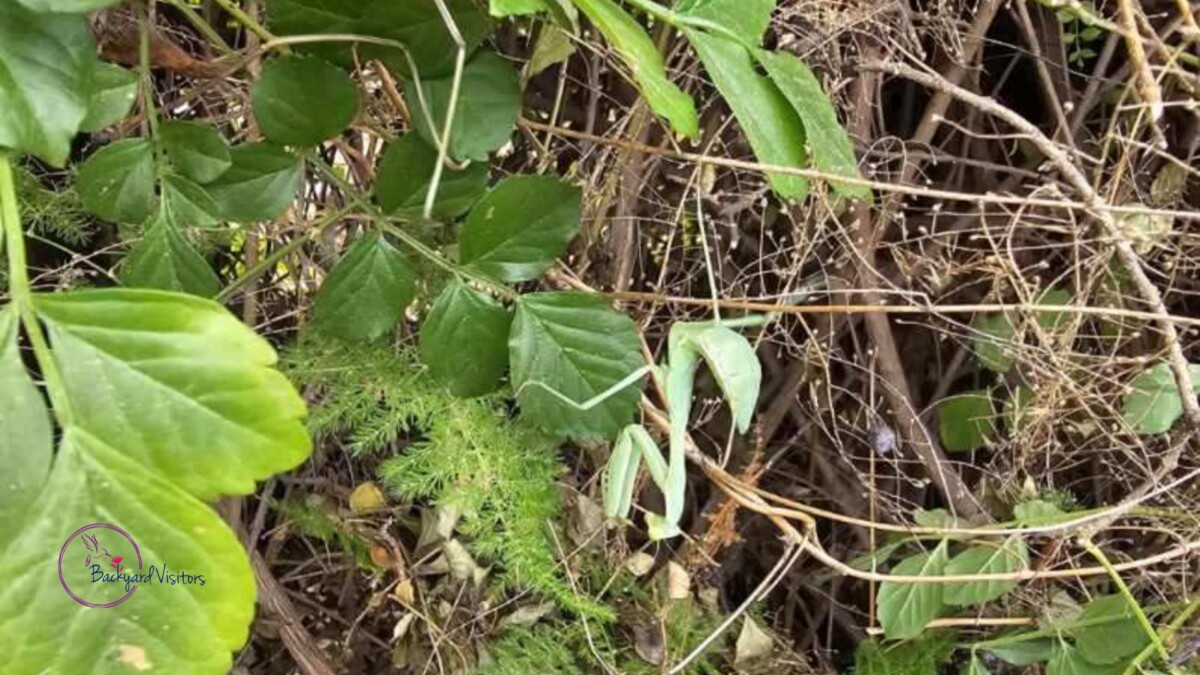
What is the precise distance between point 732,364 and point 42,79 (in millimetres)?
318

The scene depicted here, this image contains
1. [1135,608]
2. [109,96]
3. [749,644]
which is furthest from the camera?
[749,644]

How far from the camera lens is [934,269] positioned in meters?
0.73

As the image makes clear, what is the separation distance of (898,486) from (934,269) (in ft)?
0.55

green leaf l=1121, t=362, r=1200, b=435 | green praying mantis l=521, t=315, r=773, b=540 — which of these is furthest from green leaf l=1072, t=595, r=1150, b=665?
green praying mantis l=521, t=315, r=773, b=540

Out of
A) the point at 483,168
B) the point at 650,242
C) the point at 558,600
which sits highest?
the point at 483,168

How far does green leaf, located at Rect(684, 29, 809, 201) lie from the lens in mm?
479

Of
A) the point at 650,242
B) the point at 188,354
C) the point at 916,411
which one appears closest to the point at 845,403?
the point at 916,411

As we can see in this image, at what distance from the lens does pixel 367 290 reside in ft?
1.86

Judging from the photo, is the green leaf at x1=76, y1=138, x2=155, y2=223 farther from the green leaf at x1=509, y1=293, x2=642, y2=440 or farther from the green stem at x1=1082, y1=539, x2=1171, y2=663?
the green stem at x1=1082, y1=539, x2=1171, y2=663

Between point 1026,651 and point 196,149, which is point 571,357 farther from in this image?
point 1026,651

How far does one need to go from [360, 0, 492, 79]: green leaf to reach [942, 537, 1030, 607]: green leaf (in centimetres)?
43

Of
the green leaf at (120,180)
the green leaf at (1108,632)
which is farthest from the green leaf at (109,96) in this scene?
the green leaf at (1108,632)

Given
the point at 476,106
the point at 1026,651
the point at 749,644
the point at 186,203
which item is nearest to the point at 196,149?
the point at 186,203

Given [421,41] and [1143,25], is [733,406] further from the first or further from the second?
[1143,25]
